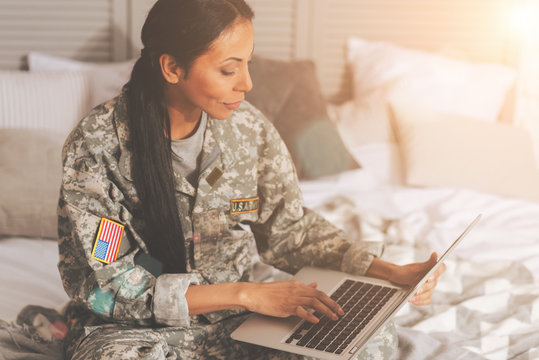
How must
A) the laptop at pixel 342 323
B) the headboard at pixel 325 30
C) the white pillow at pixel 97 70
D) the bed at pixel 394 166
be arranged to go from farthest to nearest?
the headboard at pixel 325 30
the white pillow at pixel 97 70
the bed at pixel 394 166
the laptop at pixel 342 323

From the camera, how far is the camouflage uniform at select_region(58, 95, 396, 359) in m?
1.13

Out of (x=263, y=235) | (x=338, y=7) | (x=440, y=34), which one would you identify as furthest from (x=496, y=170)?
(x=263, y=235)

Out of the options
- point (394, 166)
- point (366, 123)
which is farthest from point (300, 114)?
point (394, 166)

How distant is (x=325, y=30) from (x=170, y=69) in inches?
69.2

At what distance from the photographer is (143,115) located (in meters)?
1.20

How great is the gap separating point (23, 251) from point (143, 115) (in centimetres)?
83

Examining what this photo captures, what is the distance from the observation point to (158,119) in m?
1.20

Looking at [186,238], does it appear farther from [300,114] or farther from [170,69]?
[300,114]

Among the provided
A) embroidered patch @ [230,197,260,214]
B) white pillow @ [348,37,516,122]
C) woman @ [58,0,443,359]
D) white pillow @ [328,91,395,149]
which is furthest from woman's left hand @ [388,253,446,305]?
white pillow @ [348,37,516,122]

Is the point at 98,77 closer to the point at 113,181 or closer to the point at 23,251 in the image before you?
the point at 23,251

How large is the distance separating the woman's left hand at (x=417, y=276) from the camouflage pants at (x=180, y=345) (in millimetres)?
93

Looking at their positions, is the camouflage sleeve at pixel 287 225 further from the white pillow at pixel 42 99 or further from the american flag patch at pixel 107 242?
the white pillow at pixel 42 99

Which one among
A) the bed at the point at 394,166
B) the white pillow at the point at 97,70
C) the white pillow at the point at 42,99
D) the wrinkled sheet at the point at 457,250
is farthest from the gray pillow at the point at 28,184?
the wrinkled sheet at the point at 457,250

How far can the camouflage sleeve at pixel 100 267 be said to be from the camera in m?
1.12
